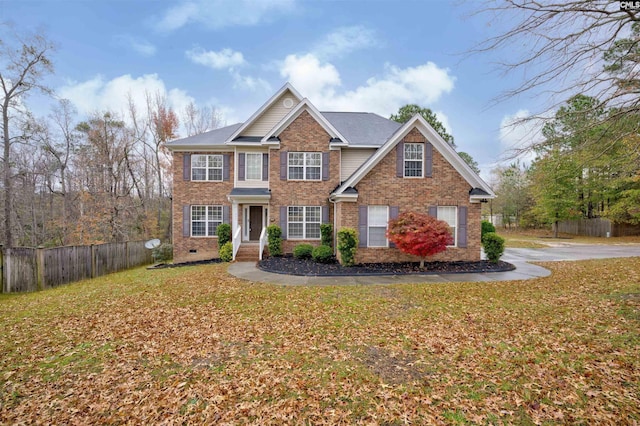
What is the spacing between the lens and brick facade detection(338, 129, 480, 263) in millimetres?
12641

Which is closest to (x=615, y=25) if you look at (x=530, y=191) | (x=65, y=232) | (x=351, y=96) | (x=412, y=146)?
(x=412, y=146)

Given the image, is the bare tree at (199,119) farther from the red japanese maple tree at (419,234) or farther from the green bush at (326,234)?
the red japanese maple tree at (419,234)

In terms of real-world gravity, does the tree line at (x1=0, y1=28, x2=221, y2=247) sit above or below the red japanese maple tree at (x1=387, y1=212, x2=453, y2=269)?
above

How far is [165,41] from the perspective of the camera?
1916cm

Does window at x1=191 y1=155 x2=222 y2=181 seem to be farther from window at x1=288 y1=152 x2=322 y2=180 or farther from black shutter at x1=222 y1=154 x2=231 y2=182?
window at x1=288 y1=152 x2=322 y2=180

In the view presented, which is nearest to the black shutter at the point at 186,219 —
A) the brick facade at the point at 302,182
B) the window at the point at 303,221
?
the brick facade at the point at 302,182

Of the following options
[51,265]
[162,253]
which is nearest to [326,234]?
[162,253]

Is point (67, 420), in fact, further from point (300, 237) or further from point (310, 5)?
point (310, 5)

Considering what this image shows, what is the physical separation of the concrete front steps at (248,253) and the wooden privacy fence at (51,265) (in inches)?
256

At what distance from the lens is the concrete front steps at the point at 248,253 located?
14312mm

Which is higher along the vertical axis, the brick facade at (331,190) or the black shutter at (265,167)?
the black shutter at (265,167)

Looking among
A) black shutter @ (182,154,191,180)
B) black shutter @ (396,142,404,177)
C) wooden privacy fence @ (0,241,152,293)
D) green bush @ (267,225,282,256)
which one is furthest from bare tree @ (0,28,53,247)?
black shutter @ (396,142,404,177)

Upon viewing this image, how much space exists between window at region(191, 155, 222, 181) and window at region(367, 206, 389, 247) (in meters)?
9.03

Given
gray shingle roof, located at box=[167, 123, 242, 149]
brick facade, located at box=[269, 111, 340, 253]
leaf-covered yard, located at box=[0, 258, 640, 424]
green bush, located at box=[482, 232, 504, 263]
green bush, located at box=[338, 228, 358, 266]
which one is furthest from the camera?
gray shingle roof, located at box=[167, 123, 242, 149]
